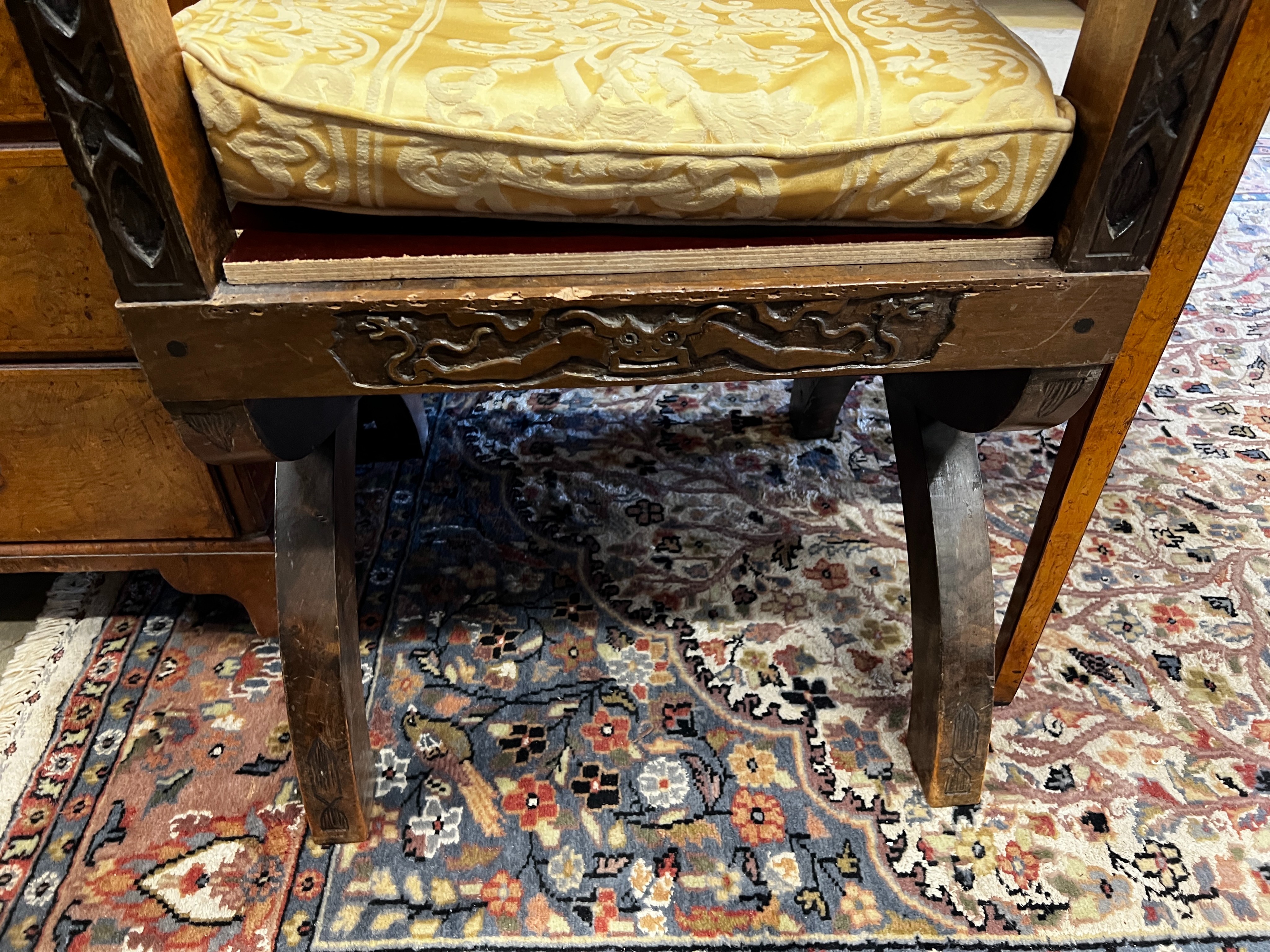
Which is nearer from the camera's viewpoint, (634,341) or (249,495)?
(634,341)

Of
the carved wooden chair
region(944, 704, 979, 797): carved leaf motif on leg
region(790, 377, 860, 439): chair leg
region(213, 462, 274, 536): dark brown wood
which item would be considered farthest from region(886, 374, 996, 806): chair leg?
region(213, 462, 274, 536): dark brown wood

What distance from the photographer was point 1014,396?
628 mm

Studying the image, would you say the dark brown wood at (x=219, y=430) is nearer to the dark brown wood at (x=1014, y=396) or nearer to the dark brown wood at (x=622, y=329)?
the dark brown wood at (x=622, y=329)

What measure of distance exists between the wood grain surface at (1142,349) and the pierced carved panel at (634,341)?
195mm

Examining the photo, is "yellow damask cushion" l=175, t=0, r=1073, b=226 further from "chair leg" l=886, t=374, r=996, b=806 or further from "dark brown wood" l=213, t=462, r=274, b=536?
"dark brown wood" l=213, t=462, r=274, b=536

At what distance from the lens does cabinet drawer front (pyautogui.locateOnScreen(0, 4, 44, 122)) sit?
2.16 ft

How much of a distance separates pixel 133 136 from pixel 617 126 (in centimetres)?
27

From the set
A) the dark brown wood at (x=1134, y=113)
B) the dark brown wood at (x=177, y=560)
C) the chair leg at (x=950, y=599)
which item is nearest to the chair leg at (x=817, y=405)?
the chair leg at (x=950, y=599)

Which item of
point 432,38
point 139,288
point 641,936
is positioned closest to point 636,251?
point 432,38

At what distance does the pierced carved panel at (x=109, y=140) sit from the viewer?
456 millimetres

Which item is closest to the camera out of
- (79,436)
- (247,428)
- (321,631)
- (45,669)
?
(247,428)

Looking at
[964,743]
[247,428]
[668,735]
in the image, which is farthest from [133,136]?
[964,743]

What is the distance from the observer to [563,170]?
53 centimetres

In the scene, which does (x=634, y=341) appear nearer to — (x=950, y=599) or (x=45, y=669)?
(x=950, y=599)
